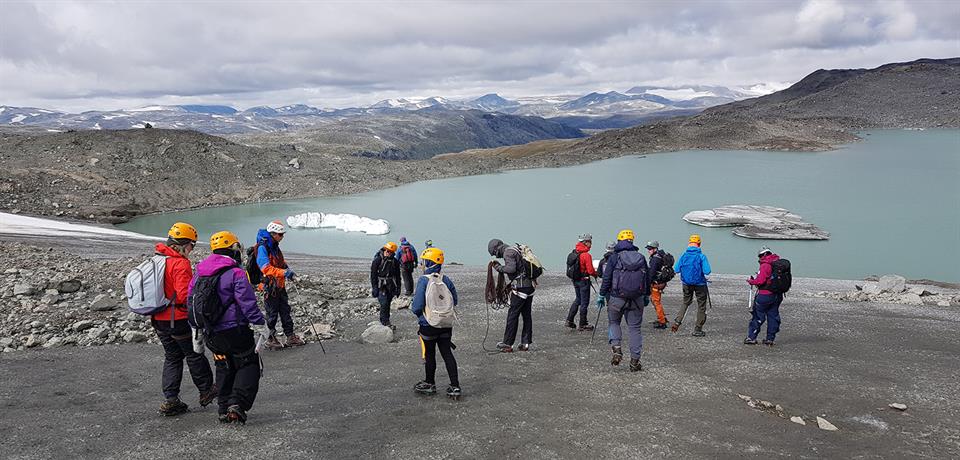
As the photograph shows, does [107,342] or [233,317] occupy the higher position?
[233,317]

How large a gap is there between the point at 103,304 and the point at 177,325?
310 inches

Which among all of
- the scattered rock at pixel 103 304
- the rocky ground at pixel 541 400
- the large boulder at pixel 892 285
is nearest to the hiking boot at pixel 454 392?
the rocky ground at pixel 541 400

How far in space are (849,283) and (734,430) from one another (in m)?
16.9

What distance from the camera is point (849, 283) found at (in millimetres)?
20125

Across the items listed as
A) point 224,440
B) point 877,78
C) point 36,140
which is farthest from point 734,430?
point 877,78

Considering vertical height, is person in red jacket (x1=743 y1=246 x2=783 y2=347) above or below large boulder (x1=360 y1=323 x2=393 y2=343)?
above

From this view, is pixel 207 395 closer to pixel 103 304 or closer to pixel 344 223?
pixel 103 304

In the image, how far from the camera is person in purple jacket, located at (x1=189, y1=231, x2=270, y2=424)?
5.70 meters

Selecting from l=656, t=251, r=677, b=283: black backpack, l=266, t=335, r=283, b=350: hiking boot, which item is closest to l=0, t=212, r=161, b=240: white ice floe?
l=266, t=335, r=283, b=350: hiking boot

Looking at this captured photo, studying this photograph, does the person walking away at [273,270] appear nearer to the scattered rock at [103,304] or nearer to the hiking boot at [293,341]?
the hiking boot at [293,341]

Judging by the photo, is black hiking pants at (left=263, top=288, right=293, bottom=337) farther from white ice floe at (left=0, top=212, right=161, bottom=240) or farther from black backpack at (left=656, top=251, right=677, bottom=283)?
white ice floe at (left=0, top=212, right=161, bottom=240)

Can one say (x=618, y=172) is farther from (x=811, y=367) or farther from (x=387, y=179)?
(x=811, y=367)

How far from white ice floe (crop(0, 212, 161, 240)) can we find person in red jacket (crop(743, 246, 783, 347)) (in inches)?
1166

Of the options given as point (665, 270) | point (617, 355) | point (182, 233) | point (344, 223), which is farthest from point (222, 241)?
point (344, 223)
